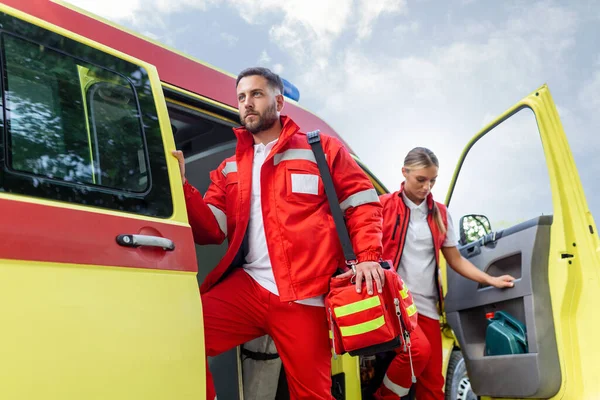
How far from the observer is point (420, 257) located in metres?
3.21

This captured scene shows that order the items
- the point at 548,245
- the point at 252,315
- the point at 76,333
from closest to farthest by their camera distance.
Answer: the point at 76,333, the point at 252,315, the point at 548,245

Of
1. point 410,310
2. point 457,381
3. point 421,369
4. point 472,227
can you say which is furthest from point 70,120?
point 457,381

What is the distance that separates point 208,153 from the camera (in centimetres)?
319

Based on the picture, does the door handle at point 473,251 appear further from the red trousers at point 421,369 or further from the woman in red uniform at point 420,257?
the red trousers at point 421,369

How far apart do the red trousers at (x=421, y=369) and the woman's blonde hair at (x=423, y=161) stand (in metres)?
0.59

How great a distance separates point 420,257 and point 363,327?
4.27 ft

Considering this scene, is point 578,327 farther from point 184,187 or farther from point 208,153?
point 208,153

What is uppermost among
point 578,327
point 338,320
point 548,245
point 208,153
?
point 208,153

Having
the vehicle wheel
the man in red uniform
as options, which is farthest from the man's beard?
the vehicle wheel

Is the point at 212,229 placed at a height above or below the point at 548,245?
above

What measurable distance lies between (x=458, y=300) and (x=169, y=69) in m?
2.24

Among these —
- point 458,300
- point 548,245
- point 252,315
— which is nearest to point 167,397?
point 252,315

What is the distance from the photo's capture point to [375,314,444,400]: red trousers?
2996 millimetres

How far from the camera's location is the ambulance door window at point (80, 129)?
1513 mm
